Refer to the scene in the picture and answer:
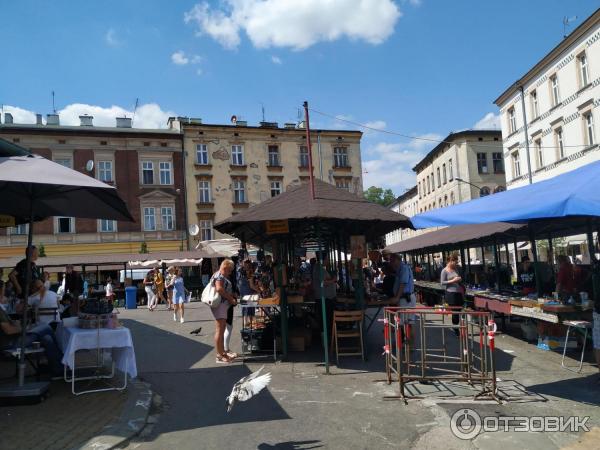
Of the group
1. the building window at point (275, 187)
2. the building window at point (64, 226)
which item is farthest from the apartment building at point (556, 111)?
the building window at point (64, 226)

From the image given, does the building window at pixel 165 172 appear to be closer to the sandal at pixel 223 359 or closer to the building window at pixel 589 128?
the building window at pixel 589 128

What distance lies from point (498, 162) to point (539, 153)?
14.2m

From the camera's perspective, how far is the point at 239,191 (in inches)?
1492

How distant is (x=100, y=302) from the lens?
6508 mm

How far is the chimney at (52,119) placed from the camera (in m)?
36.5

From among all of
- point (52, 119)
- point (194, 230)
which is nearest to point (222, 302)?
point (194, 230)

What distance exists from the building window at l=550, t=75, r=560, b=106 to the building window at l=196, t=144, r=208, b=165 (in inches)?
931

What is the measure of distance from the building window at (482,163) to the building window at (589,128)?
1863 centimetres

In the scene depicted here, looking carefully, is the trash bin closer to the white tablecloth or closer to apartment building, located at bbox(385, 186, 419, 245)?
the white tablecloth

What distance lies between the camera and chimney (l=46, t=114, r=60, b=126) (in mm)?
36500

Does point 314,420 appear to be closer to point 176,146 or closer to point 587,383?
point 587,383

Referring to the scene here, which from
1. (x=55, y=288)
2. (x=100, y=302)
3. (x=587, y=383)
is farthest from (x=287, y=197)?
(x=55, y=288)

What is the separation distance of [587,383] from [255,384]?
186 inches

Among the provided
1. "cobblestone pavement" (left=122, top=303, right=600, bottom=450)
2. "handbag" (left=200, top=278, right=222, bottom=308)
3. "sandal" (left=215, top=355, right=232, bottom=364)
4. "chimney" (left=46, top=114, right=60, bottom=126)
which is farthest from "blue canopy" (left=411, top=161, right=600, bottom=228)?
"chimney" (left=46, top=114, right=60, bottom=126)
